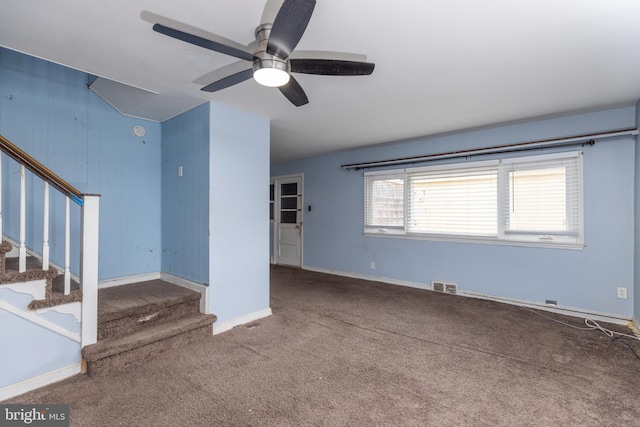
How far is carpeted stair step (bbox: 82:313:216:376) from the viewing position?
2234mm

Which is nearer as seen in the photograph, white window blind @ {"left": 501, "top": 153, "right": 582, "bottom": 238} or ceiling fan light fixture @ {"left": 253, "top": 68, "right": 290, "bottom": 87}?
ceiling fan light fixture @ {"left": 253, "top": 68, "right": 290, "bottom": 87}

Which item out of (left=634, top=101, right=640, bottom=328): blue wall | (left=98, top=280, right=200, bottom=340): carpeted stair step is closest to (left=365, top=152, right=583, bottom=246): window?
(left=634, top=101, right=640, bottom=328): blue wall

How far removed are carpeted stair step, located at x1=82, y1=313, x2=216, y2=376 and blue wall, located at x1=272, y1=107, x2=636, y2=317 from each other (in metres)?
3.06

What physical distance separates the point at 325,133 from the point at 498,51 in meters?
2.44

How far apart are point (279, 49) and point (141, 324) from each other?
250cm

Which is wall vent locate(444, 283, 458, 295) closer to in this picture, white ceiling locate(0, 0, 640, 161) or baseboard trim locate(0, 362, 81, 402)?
white ceiling locate(0, 0, 640, 161)

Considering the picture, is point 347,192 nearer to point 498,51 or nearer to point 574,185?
point 574,185

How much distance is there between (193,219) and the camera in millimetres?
3178

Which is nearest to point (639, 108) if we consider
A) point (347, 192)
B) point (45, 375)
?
point (347, 192)

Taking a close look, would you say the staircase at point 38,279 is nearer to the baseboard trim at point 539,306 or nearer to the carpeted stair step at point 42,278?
the carpeted stair step at point 42,278

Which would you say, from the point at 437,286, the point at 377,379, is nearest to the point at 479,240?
the point at 437,286

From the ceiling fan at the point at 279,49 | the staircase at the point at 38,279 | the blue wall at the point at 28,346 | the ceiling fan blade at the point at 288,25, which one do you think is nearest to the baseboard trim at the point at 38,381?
the blue wall at the point at 28,346

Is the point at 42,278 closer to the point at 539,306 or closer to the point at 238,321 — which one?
the point at 238,321

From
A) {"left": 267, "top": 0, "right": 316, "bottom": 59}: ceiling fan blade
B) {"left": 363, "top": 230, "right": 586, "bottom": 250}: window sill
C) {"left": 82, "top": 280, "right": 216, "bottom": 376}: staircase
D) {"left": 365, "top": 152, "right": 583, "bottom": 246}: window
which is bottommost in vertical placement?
{"left": 82, "top": 280, "right": 216, "bottom": 376}: staircase
